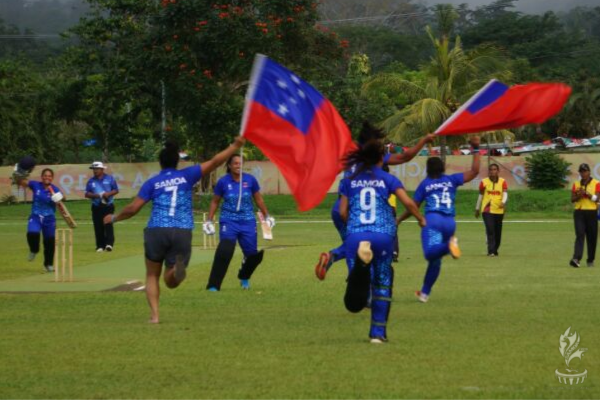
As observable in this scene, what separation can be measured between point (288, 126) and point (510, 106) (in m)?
2.38

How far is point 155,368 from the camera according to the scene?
9.47 meters

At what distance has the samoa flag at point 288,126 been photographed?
11844 mm

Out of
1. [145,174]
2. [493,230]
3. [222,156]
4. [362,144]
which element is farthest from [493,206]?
[145,174]

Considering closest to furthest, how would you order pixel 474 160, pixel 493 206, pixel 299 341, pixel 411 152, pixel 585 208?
pixel 299 341 < pixel 411 152 < pixel 474 160 < pixel 585 208 < pixel 493 206

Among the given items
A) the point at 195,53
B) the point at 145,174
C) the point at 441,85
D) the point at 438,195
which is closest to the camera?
the point at 438,195

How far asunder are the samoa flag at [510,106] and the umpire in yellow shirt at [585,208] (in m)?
8.53

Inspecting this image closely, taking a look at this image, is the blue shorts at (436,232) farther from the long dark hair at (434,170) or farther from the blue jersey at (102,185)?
the blue jersey at (102,185)

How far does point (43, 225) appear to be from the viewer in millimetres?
21062

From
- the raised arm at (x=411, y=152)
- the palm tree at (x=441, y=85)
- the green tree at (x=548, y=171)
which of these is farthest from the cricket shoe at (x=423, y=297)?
the green tree at (x=548, y=171)

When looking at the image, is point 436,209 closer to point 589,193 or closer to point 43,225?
point 589,193

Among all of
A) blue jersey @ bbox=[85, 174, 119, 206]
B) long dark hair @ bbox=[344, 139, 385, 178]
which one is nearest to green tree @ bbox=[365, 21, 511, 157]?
blue jersey @ bbox=[85, 174, 119, 206]

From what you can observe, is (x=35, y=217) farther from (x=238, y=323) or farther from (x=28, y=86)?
(x=28, y=86)

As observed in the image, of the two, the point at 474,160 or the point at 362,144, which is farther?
the point at 474,160

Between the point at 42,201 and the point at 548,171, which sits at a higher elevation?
the point at 42,201
